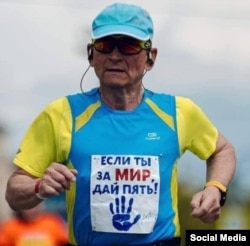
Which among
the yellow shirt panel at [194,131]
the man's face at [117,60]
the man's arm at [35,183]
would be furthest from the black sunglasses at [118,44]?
the man's arm at [35,183]

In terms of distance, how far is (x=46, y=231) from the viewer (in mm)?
3117

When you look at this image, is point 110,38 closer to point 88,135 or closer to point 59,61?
point 88,135

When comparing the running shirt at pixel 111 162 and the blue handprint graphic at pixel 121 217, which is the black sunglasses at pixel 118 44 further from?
the blue handprint graphic at pixel 121 217

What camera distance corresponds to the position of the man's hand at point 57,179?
1.95 metres

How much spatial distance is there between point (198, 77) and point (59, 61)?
538mm

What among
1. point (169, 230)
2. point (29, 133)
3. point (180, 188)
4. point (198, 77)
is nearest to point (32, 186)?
point (29, 133)

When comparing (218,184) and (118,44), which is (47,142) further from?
(218,184)

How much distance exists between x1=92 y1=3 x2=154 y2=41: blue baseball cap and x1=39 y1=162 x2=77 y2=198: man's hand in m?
0.42

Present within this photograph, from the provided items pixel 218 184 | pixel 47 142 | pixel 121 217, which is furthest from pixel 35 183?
pixel 218 184

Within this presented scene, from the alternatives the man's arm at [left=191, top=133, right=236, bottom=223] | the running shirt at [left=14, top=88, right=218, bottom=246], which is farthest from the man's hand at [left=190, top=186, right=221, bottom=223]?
the running shirt at [left=14, top=88, right=218, bottom=246]

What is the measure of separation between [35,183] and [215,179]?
526 millimetres

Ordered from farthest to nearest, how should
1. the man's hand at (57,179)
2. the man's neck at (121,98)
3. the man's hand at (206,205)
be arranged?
the man's neck at (121,98) → the man's hand at (206,205) → the man's hand at (57,179)

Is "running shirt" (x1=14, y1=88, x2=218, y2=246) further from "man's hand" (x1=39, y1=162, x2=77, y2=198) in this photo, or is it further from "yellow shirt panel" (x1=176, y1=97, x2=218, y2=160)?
"man's hand" (x1=39, y1=162, x2=77, y2=198)

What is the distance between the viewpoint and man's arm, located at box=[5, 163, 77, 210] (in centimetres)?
195
